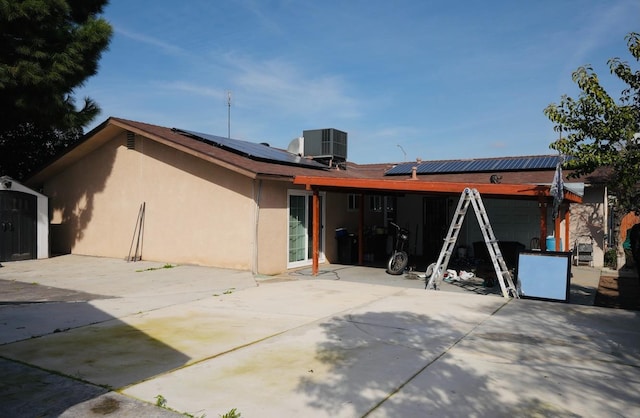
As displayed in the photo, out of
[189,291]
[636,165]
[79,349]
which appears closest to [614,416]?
[79,349]

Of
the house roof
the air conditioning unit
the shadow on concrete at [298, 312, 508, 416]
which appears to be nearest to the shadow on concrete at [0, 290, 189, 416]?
the shadow on concrete at [298, 312, 508, 416]

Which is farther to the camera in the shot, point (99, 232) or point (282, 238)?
point (99, 232)

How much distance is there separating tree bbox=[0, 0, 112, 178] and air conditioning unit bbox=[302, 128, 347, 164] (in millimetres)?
7389

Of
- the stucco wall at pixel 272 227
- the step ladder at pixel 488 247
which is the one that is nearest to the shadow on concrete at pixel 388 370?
the step ladder at pixel 488 247

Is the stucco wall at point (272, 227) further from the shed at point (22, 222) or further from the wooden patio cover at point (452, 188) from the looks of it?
the shed at point (22, 222)

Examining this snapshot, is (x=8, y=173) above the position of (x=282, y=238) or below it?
above

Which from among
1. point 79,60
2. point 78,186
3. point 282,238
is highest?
point 79,60

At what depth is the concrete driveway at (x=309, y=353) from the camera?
3871 mm

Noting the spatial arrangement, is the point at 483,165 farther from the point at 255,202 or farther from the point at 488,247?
the point at 255,202

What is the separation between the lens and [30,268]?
12023 mm

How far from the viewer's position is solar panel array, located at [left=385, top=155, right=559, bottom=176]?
1617cm

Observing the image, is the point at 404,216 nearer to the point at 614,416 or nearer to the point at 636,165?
the point at 636,165

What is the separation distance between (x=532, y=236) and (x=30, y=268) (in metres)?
14.8

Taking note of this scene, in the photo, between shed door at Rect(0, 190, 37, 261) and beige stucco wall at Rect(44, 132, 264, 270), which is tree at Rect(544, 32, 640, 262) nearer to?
beige stucco wall at Rect(44, 132, 264, 270)
